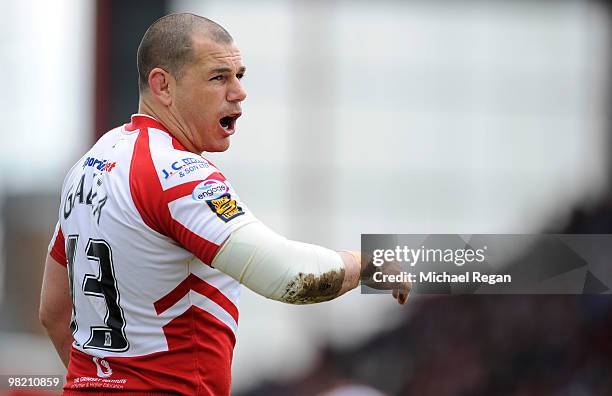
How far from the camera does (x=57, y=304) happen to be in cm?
507

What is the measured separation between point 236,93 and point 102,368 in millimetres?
1167

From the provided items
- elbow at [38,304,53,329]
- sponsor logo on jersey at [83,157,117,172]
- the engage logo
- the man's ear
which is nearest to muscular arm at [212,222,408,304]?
the engage logo

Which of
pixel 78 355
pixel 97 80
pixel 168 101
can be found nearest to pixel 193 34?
pixel 168 101

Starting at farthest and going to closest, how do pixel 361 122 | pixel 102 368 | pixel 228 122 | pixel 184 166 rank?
pixel 361 122
pixel 228 122
pixel 102 368
pixel 184 166

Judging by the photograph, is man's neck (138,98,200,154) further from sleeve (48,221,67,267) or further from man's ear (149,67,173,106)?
sleeve (48,221,67,267)

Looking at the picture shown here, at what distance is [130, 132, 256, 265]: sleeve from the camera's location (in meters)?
4.20

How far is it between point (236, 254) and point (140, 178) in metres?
0.48

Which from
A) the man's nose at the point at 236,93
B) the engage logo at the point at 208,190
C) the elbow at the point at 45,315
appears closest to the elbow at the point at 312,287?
the engage logo at the point at 208,190

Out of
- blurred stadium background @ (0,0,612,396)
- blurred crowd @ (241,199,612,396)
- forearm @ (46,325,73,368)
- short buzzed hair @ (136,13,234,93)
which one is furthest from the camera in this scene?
blurred stadium background @ (0,0,612,396)

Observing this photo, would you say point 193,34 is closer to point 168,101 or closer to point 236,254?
point 168,101

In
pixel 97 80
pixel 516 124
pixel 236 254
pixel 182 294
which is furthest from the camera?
pixel 516 124

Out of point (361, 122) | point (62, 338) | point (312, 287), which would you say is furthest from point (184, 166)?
point (361, 122)

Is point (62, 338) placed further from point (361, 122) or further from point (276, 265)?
point (361, 122)

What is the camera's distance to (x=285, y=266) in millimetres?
4188
